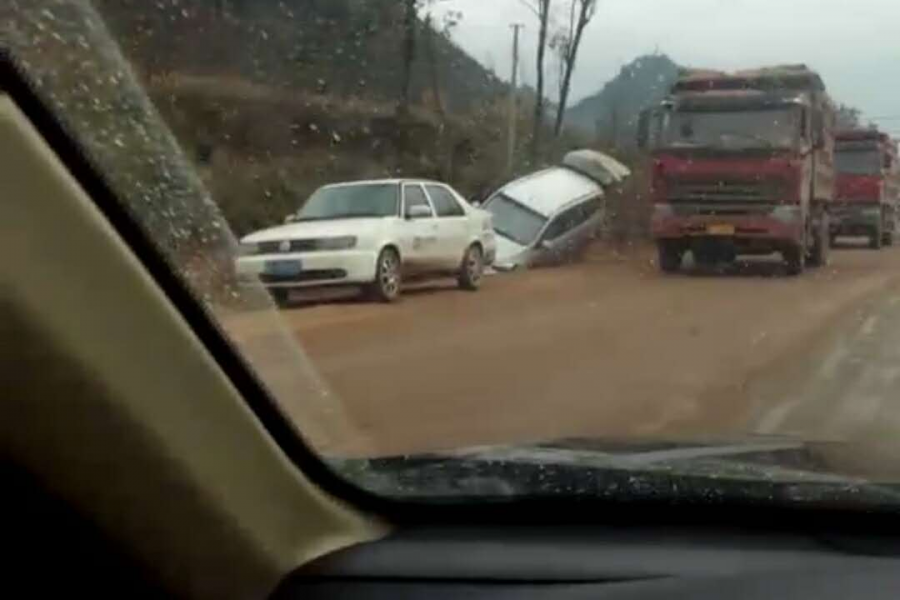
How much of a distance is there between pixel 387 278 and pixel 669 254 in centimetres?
812

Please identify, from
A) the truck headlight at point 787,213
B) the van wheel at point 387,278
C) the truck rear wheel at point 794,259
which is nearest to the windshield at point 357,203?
the van wheel at point 387,278

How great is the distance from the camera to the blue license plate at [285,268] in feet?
25.7

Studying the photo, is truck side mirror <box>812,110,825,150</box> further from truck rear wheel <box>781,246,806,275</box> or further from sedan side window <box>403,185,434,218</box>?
sedan side window <box>403,185,434,218</box>

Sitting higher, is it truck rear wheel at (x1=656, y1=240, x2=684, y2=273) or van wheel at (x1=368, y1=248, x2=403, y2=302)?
van wheel at (x1=368, y1=248, x2=403, y2=302)

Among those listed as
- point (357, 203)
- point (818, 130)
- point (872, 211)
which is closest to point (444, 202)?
point (357, 203)

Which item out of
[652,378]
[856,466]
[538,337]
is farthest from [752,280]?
[856,466]

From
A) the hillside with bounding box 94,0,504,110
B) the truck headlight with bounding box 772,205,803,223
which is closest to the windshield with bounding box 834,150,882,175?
the truck headlight with bounding box 772,205,803,223

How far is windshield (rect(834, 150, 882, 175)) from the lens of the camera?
2870 cm

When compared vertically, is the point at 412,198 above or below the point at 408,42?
below

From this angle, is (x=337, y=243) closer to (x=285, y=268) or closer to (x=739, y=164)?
(x=285, y=268)

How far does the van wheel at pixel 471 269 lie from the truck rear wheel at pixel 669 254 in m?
5.17

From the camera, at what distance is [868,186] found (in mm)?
30844

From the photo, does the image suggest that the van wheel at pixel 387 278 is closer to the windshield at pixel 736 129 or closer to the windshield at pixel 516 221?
the windshield at pixel 516 221

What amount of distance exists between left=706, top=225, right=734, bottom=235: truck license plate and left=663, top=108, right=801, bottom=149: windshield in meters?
1.07
